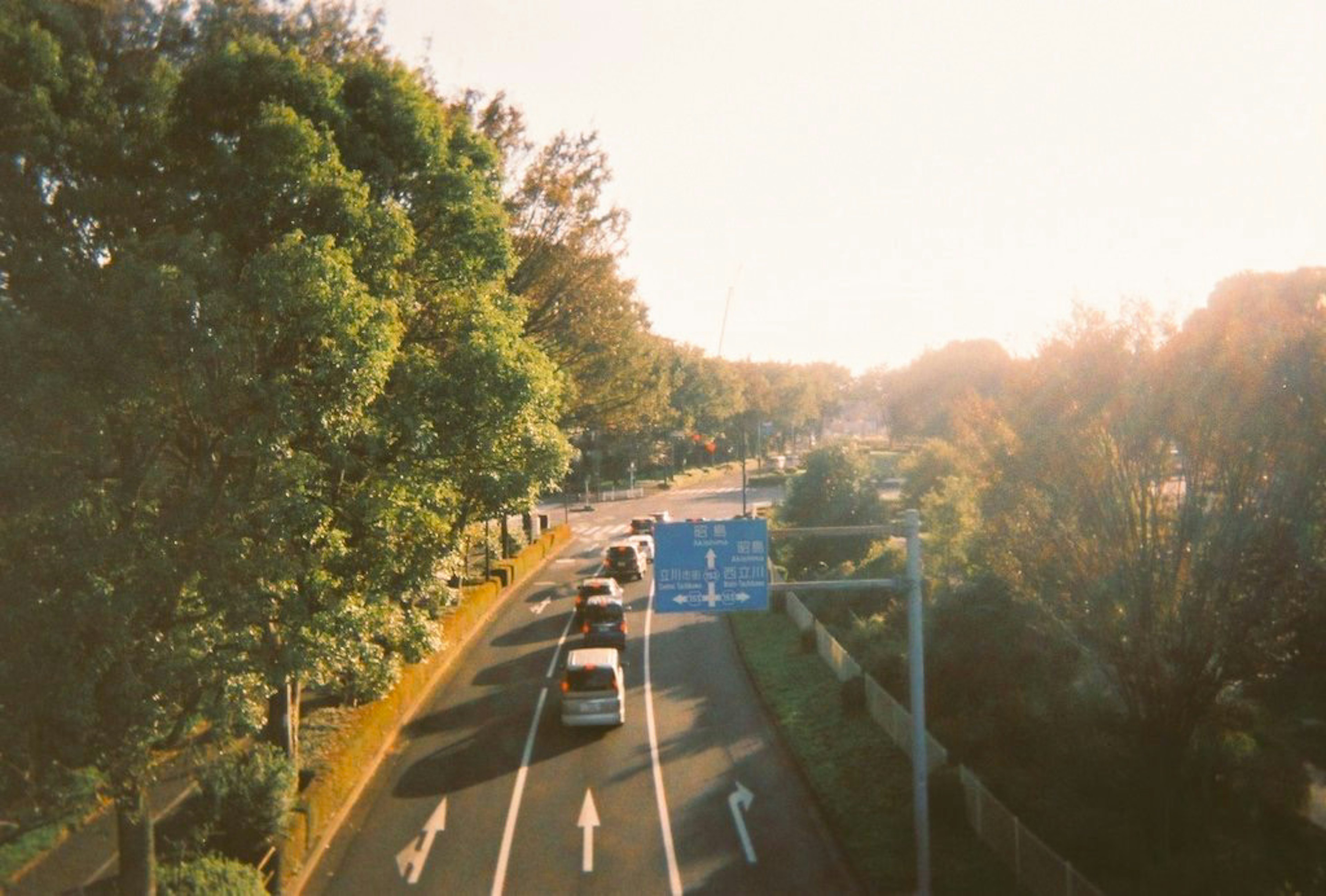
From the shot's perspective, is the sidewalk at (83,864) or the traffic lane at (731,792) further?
the traffic lane at (731,792)

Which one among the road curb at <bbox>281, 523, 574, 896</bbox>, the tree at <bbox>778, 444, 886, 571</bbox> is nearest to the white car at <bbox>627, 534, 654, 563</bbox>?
the road curb at <bbox>281, 523, 574, 896</bbox>

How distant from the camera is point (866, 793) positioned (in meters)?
22.3

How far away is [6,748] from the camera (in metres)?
11.6

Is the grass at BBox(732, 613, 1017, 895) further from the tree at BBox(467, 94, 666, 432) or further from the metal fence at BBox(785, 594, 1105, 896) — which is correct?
the tree at BBox(467, 94, 666, 432)

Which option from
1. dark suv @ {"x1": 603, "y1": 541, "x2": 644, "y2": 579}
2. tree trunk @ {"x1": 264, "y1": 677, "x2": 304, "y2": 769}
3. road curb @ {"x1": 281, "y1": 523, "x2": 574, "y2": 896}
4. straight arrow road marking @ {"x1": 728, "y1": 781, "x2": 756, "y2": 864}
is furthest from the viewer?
dark suv @ {"x1": 603, "y1": 541, "x2": 644, "y2": 579}

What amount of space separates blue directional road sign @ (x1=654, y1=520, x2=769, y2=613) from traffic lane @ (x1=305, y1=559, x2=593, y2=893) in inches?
268

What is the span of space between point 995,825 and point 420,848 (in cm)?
1149

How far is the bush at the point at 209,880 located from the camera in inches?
620

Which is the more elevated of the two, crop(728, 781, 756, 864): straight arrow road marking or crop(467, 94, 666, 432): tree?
crop(467, 94, 666, 432): tree

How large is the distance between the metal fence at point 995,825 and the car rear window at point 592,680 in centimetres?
716

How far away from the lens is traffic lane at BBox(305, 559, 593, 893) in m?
19.3

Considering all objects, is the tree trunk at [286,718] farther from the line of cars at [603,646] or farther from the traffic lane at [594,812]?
the line of cars at [603,646]

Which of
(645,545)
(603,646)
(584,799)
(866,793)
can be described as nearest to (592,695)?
(584,799)

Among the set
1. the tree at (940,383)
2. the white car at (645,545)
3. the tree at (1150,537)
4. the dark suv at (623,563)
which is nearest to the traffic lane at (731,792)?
the tree at (1150,537)
